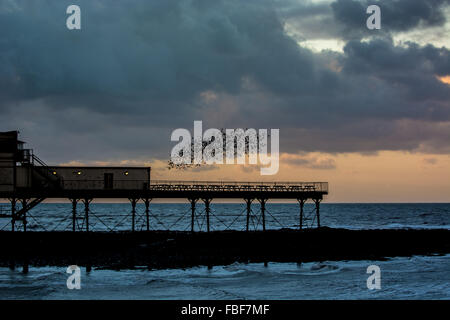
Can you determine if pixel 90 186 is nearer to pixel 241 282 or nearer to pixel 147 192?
pixel 147 192

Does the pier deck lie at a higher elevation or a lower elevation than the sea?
higher

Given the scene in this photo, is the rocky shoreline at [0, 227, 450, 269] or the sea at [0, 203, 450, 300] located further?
the rocky shoreline at [0, 227, 450, 269]

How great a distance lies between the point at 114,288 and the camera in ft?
110

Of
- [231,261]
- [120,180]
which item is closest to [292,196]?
[231,261]

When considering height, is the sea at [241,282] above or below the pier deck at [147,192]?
below

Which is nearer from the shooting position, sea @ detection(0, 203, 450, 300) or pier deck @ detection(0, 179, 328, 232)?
sea @ detection(0, 203, 450, 300)

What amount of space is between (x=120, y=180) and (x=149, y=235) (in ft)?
23.8

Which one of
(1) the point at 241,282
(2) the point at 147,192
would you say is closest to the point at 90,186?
(2) the point at 147,192

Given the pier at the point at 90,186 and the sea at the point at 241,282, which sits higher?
the pier at the point at 90,186

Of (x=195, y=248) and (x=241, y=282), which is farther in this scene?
(x=195, y=248)

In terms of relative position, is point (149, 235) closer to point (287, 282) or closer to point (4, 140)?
point (4, 140)

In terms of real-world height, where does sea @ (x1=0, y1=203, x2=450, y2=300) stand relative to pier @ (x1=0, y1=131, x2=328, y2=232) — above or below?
below

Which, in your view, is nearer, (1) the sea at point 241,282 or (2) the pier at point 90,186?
(1) the sea at point 241,282
